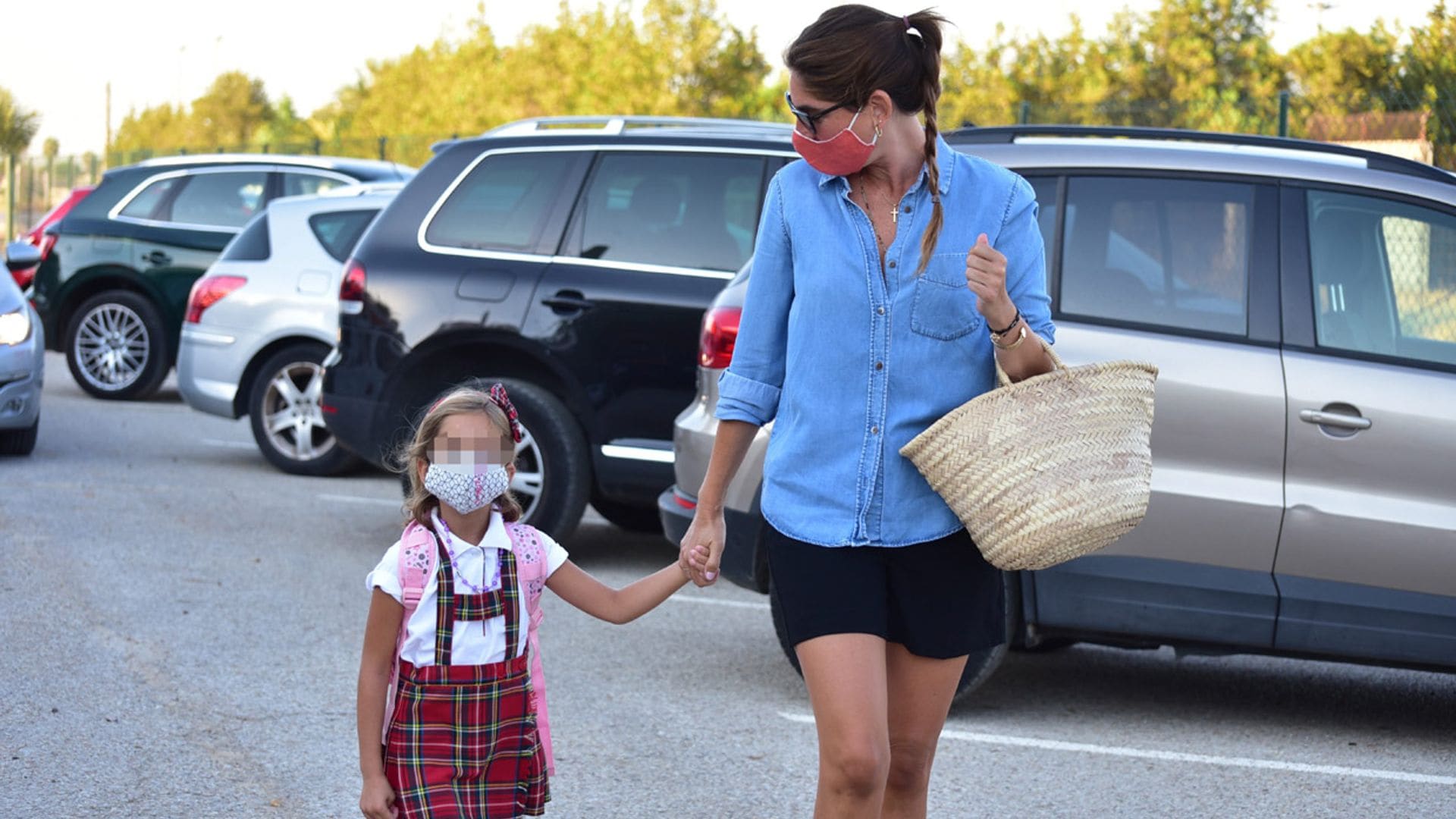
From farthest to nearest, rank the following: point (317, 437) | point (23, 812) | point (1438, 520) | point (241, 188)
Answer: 1. point (241, 188)
2. point (317, 437)
3. point (1438, 520)
4. point (23, 812)

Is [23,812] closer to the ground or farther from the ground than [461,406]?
closer to the ground

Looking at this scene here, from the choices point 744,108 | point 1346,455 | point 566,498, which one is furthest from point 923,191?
point 744,108

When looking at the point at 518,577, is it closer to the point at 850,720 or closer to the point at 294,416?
the point at 850,720

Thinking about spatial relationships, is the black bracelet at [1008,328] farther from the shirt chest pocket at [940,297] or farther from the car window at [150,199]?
the car window at [150,199]

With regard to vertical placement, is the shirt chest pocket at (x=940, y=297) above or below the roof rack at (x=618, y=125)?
below

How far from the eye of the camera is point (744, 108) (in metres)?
38.4

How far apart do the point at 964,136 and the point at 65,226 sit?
10843 mm

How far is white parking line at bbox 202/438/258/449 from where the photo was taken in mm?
12219

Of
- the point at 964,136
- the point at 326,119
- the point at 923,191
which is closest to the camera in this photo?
the point at 923,191

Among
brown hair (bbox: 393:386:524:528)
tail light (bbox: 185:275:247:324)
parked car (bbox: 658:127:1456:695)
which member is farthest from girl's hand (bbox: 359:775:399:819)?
tail light (bbox: 185:275:247:324)

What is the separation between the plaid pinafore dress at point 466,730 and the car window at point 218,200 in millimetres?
11864

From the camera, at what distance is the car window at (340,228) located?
10875 millimetres

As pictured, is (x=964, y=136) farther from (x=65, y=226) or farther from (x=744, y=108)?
(x=744, y=108)

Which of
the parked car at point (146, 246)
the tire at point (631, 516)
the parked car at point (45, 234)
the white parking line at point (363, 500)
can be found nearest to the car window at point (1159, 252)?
the tire at point (631, 516)
